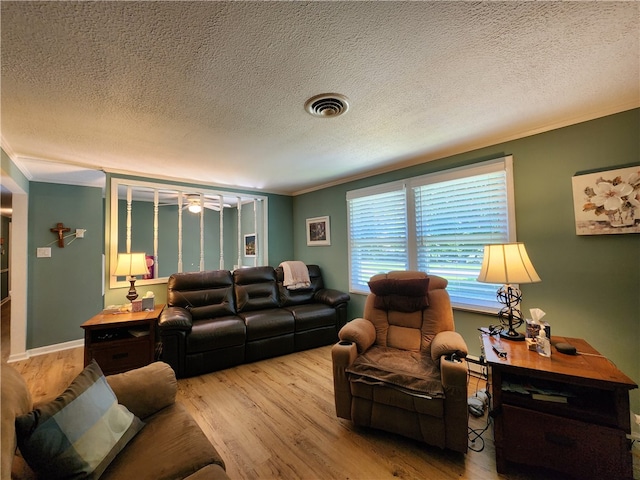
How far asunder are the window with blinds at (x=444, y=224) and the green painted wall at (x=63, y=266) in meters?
4.01

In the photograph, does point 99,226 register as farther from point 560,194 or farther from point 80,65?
point 560,194

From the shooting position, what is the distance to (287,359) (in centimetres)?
332

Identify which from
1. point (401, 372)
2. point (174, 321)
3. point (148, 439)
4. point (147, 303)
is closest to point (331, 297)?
point (174, 321)

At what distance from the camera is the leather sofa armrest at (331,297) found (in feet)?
12.8

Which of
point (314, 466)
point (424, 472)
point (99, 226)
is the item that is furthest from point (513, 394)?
point (99, 226)

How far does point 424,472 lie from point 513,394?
2.32ft

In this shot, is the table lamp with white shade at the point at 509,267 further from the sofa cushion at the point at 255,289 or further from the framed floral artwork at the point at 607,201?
the sofa cushion at the point at 255,289

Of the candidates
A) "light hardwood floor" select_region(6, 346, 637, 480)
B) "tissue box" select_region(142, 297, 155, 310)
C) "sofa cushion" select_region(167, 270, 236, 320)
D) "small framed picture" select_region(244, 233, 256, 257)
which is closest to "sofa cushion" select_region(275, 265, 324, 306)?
"sofa cushion" select_region(167, 270, 236, 320)

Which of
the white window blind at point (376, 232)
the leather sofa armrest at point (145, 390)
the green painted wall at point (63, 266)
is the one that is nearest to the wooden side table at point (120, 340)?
the leather sofa armrest at point (145, 390)

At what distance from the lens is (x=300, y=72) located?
5.20ft

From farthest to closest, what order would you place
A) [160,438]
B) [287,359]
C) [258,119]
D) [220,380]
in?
[287,359] < [220,380] < [258,119] < [160,438]

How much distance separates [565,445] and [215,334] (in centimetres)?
292

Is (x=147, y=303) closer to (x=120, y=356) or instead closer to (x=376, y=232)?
(x=120, y=356)

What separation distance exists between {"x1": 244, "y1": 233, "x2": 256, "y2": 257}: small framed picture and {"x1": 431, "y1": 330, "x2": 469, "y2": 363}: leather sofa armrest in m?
3.99
